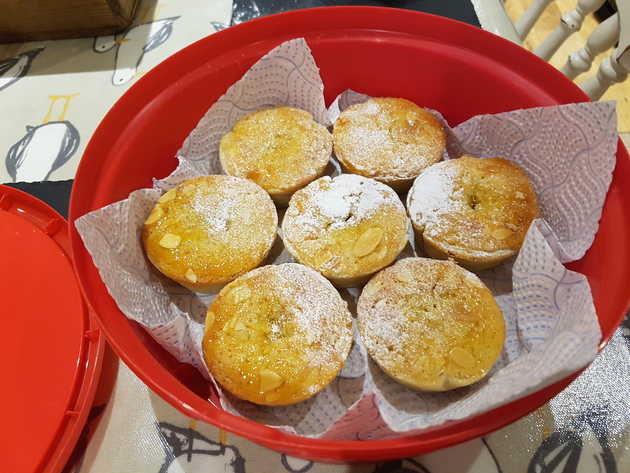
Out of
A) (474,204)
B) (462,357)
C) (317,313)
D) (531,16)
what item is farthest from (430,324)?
(531,16)

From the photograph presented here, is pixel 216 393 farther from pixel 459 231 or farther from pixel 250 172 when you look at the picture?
pixel 459 231

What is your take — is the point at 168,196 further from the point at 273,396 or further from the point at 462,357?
the point at 462,357

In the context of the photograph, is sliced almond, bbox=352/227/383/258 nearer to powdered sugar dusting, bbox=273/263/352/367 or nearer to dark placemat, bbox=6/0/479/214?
powdered sugar dusting, bbox=273/263/352/367

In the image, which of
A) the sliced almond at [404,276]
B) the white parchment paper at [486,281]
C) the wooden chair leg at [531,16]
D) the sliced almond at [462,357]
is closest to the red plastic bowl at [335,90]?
the white parchment paper at [486,281]

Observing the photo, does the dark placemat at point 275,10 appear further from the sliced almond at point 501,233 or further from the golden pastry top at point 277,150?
the sliced almond at point 501,233

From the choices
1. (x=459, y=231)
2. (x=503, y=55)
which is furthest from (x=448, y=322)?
(x=503, y=55)

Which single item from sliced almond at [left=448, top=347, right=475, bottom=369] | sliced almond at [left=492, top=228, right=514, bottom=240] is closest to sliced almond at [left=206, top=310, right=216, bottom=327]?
sliced almond at [left=448, top=347, right=475, bottom=369]
